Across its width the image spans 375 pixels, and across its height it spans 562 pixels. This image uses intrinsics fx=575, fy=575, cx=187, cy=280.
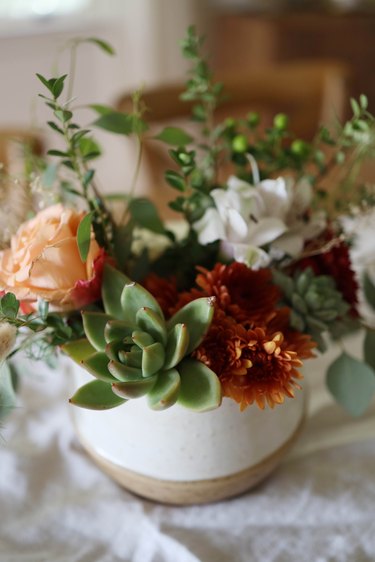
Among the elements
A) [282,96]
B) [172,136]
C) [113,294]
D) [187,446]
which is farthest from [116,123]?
[282,96]

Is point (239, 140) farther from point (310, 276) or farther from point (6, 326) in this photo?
point (6, 326)

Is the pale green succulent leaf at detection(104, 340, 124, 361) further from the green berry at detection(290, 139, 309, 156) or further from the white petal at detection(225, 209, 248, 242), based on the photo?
the green berry at detection(290, 139, 309, 156)

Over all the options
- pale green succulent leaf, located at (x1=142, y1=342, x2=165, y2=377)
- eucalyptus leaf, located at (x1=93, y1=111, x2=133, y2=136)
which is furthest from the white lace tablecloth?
eucalyptus leaf, located at (x1=93, y1=111, x2=133, y2=136)

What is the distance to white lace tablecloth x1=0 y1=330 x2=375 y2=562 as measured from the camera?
16.7 inches

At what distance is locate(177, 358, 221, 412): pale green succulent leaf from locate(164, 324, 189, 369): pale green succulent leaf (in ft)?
0.04

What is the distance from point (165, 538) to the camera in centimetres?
43

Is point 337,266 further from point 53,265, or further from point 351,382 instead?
point 53,265

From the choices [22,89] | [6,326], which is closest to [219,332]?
[6,326]

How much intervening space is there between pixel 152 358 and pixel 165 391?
0.02 m

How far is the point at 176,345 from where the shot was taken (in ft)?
1.15

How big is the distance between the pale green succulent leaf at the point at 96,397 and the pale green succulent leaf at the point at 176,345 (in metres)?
0.04

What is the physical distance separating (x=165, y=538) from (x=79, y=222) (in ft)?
0.80

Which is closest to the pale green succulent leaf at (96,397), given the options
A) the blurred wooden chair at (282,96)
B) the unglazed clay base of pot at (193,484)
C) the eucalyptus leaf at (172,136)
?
the unglazed clay base of pot at (193,484)

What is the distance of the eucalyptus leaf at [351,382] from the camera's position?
1.53 feet
